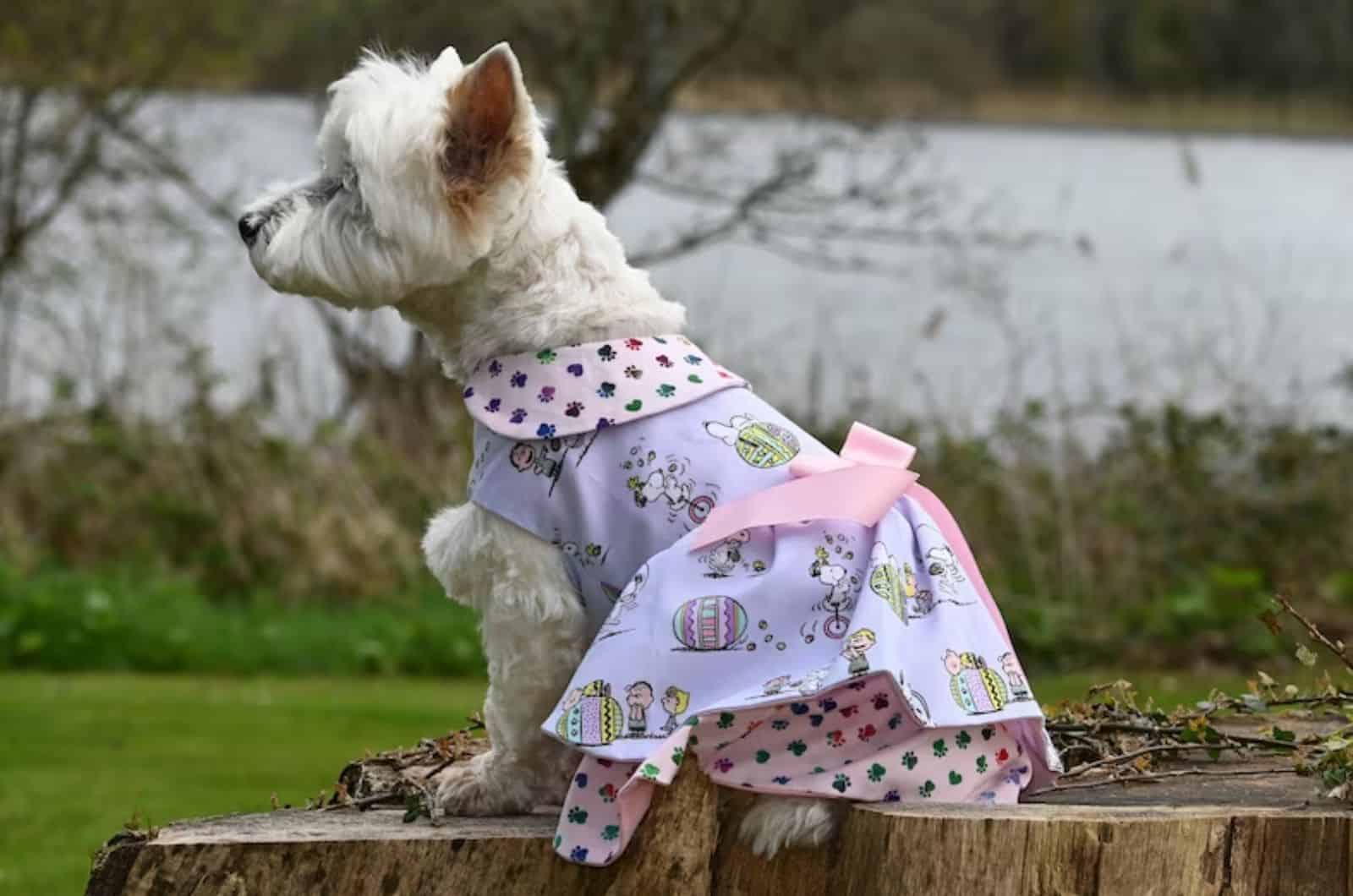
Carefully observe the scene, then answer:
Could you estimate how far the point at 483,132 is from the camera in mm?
3293

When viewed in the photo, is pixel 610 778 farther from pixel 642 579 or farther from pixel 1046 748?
pixel 1046 748

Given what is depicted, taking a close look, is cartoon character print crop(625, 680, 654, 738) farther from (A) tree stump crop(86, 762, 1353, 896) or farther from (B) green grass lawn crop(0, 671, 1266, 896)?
(B) green grass lawn crop(0, 671, 1266, 896)

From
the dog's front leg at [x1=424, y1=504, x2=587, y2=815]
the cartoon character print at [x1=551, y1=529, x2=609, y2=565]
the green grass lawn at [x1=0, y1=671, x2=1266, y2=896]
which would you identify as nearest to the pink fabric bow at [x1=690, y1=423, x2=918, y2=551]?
the cartoon character print at [x1=551, y1=529, x2=609, y2=565]

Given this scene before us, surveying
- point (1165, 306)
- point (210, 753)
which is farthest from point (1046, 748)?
point (1165, 306)

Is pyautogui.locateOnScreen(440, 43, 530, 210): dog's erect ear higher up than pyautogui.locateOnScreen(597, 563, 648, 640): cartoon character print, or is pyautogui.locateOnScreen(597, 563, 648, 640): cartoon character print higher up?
pyautogui.locateOnScreen(440, 43, 530, 210): dog's erect ear

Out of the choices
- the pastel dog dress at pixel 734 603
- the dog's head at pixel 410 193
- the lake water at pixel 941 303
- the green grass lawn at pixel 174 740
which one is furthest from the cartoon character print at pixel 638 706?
the lake water at pixel 941 303

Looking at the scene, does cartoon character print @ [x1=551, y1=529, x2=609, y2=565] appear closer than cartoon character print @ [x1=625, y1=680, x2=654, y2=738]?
No

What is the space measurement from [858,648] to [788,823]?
34 cm

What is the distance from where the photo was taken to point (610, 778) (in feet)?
10.2

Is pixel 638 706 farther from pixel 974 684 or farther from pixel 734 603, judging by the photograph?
pixel 974 684

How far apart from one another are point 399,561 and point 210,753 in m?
2.28

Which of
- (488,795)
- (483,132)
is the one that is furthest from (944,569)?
(483,132)

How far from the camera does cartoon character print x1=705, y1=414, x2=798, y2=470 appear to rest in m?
3.33

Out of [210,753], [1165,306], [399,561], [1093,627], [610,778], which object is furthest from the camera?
[1165,306]
